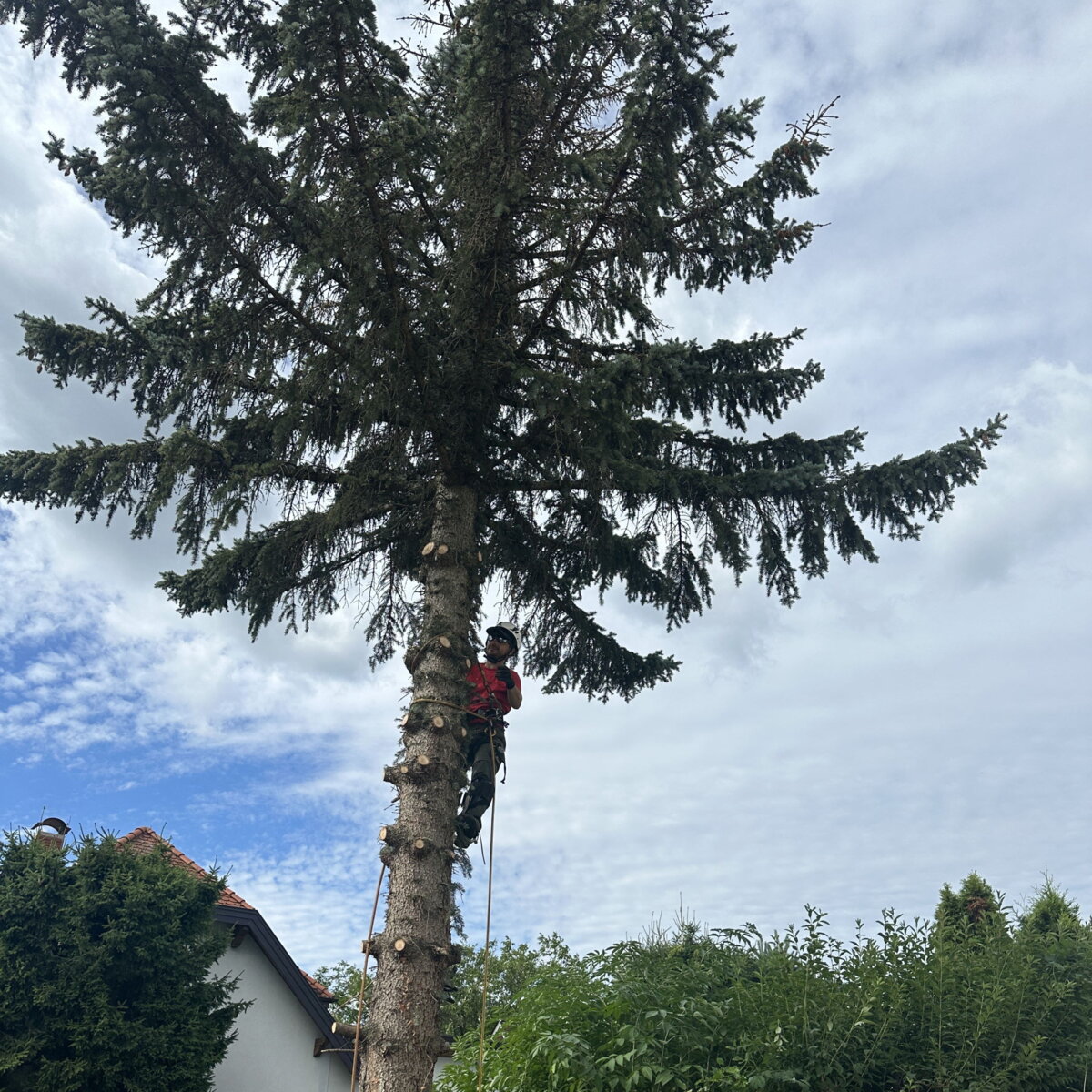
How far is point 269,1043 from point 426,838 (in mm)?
8770

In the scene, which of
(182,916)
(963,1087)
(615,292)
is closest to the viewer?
(963,1087)

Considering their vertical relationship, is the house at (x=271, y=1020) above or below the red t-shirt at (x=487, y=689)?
below

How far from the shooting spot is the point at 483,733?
8234 mm

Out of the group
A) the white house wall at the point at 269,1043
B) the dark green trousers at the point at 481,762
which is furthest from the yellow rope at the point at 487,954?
the white house wall at the point at 269,1043

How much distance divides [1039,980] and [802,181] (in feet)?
22.8

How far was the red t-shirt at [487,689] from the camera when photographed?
26.6ft

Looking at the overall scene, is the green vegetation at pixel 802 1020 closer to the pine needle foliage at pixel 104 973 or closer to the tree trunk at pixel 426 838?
the tree trunk at pixel 426 838

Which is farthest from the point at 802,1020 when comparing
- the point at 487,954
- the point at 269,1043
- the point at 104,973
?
the point at 269,1043

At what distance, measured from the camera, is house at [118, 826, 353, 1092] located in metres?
13.3

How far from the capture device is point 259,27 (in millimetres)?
7551

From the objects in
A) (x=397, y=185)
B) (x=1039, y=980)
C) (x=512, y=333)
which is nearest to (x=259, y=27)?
(x=397, y=185)

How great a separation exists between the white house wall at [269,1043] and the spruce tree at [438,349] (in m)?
6.45

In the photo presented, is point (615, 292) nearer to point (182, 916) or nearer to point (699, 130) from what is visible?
point (699, 130)

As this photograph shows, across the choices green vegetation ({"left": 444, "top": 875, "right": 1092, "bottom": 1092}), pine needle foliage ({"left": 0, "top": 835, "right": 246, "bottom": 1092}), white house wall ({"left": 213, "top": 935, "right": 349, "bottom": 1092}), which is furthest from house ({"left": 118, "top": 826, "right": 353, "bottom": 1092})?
green vegetation ({"left": 444, "top": 875, "right": 1092, "bottom": 1092})
